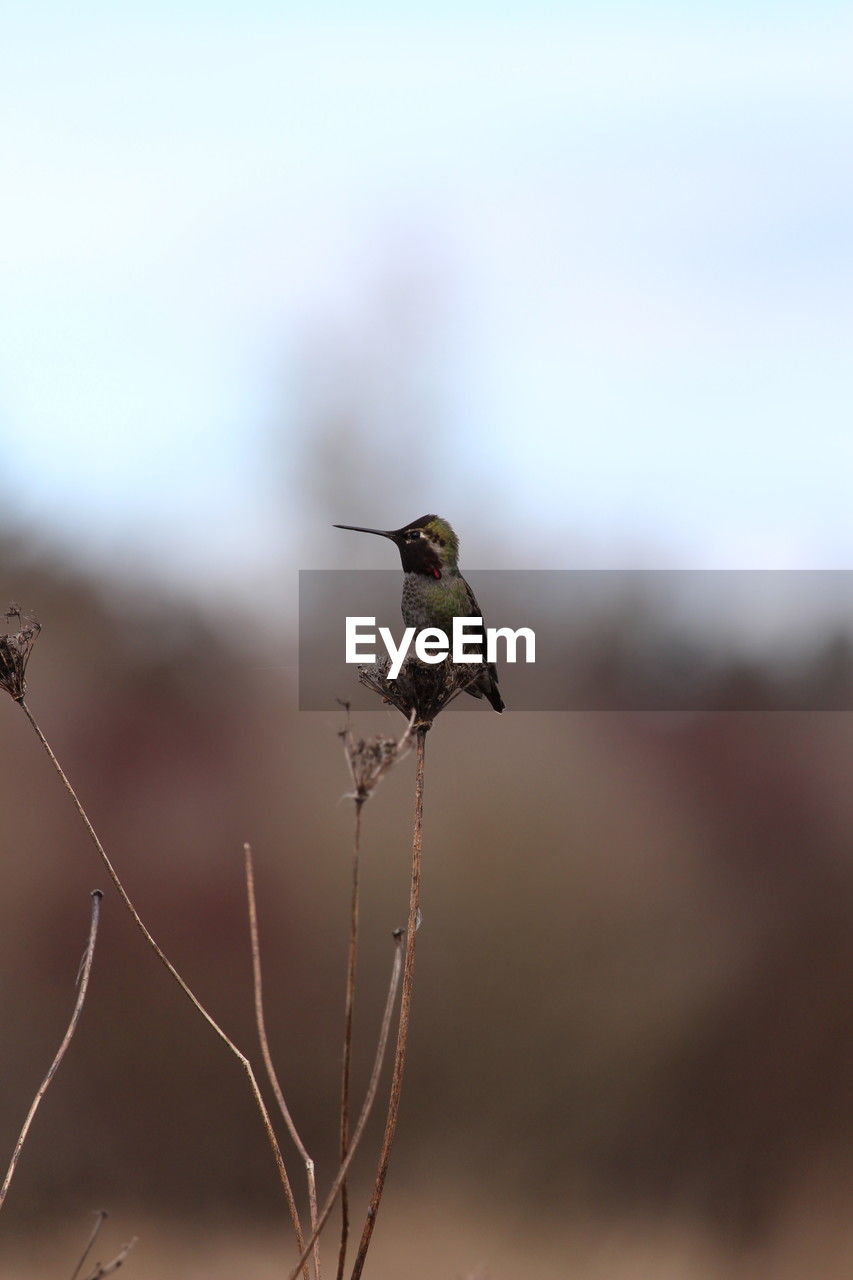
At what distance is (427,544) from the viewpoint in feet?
15.1

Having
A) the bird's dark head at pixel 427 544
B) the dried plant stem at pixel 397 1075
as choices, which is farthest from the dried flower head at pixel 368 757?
the bird's dark head at pixel 427 544

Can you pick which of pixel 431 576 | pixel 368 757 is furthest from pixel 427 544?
pixel 368 757

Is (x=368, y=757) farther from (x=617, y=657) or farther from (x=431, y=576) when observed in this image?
(x=617, y=657)

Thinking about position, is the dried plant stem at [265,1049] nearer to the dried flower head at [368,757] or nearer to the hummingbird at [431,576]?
the dried flower head at [368,757]

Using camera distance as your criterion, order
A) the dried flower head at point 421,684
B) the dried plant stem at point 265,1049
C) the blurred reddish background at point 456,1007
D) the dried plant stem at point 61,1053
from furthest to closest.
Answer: the blurred reddish background at point 456,1007, the dried flower head at point 421,684, the dried plant stem at point 61,1053, the dried plant stem at point 265,1049

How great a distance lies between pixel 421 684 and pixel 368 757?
1.00m

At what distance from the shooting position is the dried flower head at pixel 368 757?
6.77 ft

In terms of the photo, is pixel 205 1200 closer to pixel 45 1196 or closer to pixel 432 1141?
pixel 45 1196

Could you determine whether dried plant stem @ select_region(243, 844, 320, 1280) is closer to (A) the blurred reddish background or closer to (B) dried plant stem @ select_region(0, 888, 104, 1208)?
(B) dried plant stem @ select_region(0, 888, 104, 1208)

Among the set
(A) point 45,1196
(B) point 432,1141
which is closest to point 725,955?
(B) point 432,1141

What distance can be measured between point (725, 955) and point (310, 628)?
7.62 m

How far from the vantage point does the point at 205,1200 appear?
43.1 ft

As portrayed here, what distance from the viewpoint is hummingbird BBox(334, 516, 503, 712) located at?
4.56m

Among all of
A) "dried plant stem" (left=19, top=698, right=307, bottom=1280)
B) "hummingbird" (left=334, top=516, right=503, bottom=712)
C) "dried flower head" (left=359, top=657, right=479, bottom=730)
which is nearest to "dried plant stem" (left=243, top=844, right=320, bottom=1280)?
"dried plant stem" (left=19, top=698, right=307, bottom=1280)
